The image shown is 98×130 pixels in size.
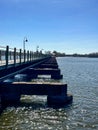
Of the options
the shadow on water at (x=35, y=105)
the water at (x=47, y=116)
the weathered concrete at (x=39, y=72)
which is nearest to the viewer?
the water at (x=47, y=116)

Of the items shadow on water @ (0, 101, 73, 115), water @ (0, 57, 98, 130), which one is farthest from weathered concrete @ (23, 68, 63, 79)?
shadow on water @ (0, 101, 73, 115)

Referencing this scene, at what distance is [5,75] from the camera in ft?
75.9

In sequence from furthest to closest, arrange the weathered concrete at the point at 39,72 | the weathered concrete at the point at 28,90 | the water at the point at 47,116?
the weathered concrete at the point at 39,72 < the weathered concrete at the point at 28,90 < the water at the point at 47,116

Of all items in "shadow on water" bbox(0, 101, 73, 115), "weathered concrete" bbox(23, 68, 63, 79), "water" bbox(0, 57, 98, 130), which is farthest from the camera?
"weathered concrete" bbox(23, 68, 63, 79)

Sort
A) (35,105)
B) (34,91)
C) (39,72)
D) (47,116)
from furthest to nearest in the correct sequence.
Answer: (39,72)
(34,91)
(35,105)
(47,116)

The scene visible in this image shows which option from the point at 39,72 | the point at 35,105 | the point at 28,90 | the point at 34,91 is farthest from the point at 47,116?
the point at 39,72

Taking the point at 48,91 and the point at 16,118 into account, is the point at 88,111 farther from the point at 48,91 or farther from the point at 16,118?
the point at 16,118

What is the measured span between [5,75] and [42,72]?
64.0 feet

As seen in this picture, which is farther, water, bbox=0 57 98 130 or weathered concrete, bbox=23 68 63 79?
weathered concrete, bbox=23 68 63 79

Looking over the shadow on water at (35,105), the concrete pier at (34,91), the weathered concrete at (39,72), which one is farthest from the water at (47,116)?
the weathered concrete at (39,72)

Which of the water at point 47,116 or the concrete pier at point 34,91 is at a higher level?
the concrete pier at point 34,91

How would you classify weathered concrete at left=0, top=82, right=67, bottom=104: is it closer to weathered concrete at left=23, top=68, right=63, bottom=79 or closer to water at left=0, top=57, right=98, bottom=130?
water at left=0, top=57, right=98, bottom=130

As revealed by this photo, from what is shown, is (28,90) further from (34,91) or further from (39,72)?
(39,72)

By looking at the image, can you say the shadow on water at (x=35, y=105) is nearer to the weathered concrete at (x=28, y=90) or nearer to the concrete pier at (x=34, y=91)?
the concrete pier at (x=34, y=91)
